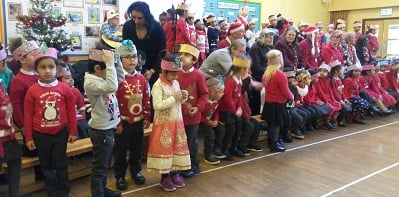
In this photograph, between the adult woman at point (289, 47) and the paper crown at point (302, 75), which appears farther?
the adult woman at point (289, 47)

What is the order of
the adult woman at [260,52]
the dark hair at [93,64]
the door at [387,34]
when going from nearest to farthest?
the dark hair at [93,64] < the adult woman at [260,52] < the door at [387,34]

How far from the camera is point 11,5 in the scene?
5.33m

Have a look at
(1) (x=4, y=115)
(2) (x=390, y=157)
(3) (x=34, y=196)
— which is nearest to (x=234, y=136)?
(2) (x=390, y=157)

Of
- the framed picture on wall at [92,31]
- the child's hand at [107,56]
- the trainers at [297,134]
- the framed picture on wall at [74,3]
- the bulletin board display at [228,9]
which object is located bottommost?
the trainers at [297,134]

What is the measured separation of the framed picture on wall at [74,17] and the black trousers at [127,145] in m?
3.67

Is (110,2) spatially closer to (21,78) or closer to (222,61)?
(222,61)

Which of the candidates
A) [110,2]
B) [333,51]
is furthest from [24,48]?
[333,51]

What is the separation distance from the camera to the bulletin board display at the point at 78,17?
5.40 meters

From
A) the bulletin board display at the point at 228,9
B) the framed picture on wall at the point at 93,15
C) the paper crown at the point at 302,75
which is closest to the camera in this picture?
the paper crown at the point at 302,75

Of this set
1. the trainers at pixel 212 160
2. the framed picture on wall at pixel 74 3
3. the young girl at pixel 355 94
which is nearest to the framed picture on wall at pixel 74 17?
the framed picture on wall at pixel 74 3

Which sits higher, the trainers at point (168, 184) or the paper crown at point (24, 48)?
the paper crown at point (24, 48)

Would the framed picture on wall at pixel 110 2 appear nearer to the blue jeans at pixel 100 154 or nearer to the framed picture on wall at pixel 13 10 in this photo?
the framed picture on wall at pixel 13 10

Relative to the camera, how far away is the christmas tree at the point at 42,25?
507 centimetres

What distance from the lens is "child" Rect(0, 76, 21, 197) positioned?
8.36 feet
